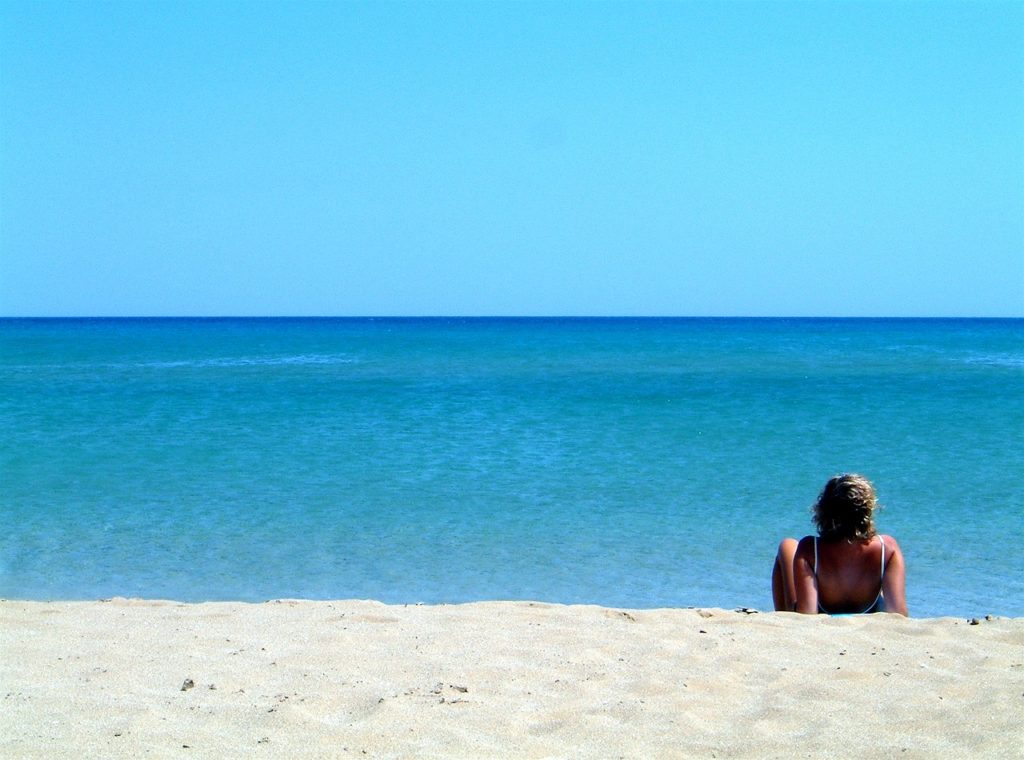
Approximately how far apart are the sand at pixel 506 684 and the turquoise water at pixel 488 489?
6.79 ft

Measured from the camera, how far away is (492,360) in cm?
4797

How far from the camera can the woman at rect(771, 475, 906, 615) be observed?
595cm

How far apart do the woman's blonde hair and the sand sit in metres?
0.50

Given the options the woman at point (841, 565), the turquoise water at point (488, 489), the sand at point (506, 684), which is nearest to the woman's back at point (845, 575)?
the woman at point (841, 565)

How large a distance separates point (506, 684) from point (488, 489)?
8.05 meters

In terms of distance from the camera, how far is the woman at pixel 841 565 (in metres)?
5.95

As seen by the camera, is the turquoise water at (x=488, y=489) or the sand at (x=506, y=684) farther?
the turquoise water at (x=488, y=489)

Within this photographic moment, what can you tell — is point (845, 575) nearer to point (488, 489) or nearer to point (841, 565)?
point (841, 565)

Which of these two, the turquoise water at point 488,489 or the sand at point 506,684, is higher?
the sand at point 506,684

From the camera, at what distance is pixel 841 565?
615 centimetres

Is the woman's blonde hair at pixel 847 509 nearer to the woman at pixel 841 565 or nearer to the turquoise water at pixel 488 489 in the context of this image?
the woman at pixel 841 565

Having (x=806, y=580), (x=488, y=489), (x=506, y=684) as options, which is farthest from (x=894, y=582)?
(x=488, y=489)

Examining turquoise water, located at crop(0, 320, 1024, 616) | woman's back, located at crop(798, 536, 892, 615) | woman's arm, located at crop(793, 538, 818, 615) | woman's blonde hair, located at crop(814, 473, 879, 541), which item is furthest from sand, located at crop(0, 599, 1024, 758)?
turquoise water, located at crop(0, 320, 1024, 616)

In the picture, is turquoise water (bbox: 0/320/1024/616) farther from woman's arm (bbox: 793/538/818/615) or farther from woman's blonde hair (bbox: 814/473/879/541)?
woman's blonde hair (bbox: 814/473/879/541)
